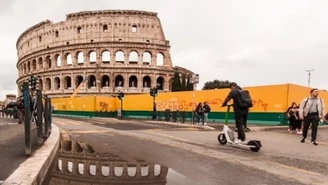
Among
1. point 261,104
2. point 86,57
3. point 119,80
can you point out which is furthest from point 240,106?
point 119,80

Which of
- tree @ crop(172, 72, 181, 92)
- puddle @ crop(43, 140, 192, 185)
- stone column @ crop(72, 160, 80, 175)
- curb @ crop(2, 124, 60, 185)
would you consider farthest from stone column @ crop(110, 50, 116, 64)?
curb @ crop(2, 124, 60, 185)

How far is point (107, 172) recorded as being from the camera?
421 centimetres

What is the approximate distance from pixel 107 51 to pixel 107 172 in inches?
2214

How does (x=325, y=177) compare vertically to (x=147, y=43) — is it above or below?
below

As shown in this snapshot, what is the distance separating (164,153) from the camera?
5977 mm

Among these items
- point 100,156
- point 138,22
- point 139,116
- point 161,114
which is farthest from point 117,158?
point 138,22

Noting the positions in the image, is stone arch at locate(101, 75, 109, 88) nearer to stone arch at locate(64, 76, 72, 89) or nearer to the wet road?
stone arch at locate(64, 76, 72, 89)

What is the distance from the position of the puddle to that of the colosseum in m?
51.5

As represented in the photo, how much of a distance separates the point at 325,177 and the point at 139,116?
2698 cm

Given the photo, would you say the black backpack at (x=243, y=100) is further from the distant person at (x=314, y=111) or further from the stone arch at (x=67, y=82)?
the stone arch at (x=67, y=82)

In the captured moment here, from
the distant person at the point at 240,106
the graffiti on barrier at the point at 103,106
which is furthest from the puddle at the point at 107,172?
the graffiti on barrier at the point at 103,106

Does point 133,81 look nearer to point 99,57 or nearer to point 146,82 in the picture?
point 146,82

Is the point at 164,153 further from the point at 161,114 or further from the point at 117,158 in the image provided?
the point at 161,114

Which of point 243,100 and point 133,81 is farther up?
point 133,81
